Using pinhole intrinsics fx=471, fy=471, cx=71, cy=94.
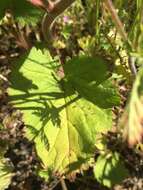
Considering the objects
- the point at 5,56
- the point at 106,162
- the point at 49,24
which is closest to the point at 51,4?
the point at 49,24

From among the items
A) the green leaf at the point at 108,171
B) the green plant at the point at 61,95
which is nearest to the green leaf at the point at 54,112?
the green plant at the point at 61,95

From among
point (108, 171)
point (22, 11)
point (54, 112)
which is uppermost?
point (22, 11)

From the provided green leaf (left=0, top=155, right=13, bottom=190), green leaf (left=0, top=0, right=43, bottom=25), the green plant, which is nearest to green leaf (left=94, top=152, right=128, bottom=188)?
the green plant

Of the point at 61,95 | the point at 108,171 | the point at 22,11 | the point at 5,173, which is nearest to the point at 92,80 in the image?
the point at 61,95

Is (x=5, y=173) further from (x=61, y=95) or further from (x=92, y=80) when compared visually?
(x=92, y=80)

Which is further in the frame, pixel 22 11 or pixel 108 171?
pixel 108 171

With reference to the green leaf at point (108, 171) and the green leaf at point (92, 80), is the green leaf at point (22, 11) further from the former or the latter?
the green leaf at point (108, 171)
